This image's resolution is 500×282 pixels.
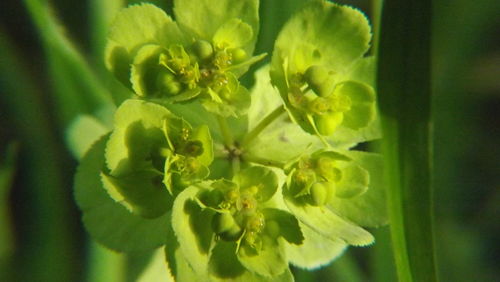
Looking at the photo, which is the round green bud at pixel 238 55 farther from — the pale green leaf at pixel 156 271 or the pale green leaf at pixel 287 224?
the pale green leaf at pixel 156 271

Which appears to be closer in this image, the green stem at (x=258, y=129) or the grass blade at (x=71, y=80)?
the green stem at (x=258, y=129)

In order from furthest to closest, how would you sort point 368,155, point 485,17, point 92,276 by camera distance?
point 485,17
point 92,276
point 368,155

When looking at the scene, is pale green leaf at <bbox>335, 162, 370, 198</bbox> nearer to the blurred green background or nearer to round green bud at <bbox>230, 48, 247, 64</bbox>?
round green bud at <bbox>230, 48, 247, 64</bbox>

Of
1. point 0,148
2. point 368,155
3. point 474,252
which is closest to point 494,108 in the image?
point 474,252

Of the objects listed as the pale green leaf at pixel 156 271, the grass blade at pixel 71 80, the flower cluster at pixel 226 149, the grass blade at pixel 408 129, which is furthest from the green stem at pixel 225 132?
the grass blade at pixel 71 80

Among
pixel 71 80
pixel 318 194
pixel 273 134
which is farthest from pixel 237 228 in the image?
pixel 71 80

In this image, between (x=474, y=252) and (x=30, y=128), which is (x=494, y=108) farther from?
(x=30, y=128)
